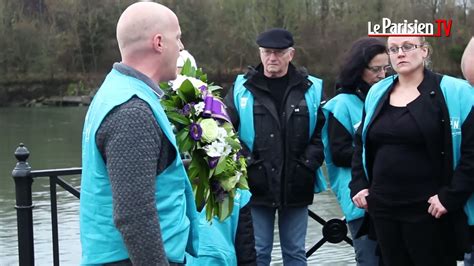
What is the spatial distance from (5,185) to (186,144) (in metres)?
12.1

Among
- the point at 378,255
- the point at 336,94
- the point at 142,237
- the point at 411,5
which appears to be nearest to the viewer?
the point at 142,237

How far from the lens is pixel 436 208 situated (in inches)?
152

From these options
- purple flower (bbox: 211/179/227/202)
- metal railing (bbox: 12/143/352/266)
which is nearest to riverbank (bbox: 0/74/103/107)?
metal railing (bbox: 12/143/352/266)

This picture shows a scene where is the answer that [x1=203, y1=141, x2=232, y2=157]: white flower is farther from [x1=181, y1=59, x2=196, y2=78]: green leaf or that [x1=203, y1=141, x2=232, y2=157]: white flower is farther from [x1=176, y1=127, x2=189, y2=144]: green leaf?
[x1=181, y1=59, x2=196, y2=78]: green leaf

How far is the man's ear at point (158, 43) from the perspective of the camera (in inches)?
109

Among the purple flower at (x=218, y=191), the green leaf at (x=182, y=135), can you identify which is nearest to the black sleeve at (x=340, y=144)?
the purple flower at (x=218, y=191)

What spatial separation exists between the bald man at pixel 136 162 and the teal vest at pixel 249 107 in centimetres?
203

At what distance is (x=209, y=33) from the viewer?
58469 millimetres

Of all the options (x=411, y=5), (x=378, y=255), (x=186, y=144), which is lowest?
(x=378, y=255)

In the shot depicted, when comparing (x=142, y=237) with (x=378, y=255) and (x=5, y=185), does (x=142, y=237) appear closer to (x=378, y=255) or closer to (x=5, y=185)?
(x=378, y=255)

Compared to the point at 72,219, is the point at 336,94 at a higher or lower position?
higher

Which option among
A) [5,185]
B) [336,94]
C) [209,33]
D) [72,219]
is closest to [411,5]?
[209,33]

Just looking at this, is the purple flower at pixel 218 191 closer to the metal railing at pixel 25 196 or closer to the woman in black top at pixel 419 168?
the woman in black top at pixel 419 168

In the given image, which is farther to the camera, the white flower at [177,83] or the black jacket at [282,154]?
the black jacket at [282,154]
